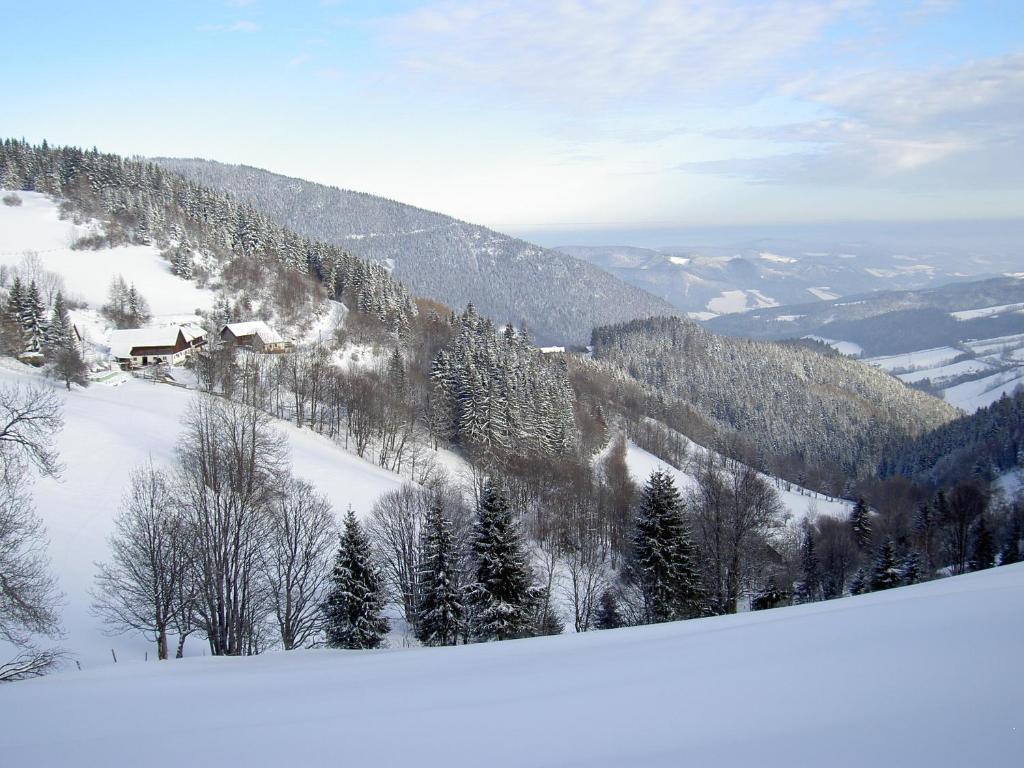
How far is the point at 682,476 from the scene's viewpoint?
70.6m

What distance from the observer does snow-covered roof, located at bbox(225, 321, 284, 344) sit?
194 feet

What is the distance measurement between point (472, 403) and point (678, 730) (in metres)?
47.0

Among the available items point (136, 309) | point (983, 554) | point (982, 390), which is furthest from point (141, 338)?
point (982, 390)

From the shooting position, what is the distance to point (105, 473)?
84.1 feet

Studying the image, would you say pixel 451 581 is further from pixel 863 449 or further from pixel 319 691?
pixel 863 449

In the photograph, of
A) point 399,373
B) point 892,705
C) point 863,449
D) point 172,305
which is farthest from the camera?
point 863,449

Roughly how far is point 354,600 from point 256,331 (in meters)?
48.0

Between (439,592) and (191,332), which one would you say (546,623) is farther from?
(191,332)

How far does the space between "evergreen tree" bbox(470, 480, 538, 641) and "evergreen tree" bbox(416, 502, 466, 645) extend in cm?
77

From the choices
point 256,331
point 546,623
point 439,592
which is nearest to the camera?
point 439,592

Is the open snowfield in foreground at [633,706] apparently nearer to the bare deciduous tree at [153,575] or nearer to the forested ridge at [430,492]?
the bare deciduous tree at [153,575]

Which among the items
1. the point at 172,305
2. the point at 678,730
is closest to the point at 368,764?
the point at 678,730

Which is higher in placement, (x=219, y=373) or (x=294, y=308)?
(x=294, y=308)

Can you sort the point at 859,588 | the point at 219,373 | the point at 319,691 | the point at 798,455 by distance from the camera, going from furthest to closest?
the point at 798,455
the point at 219,373
the point at 859,588
the point at 319,691
